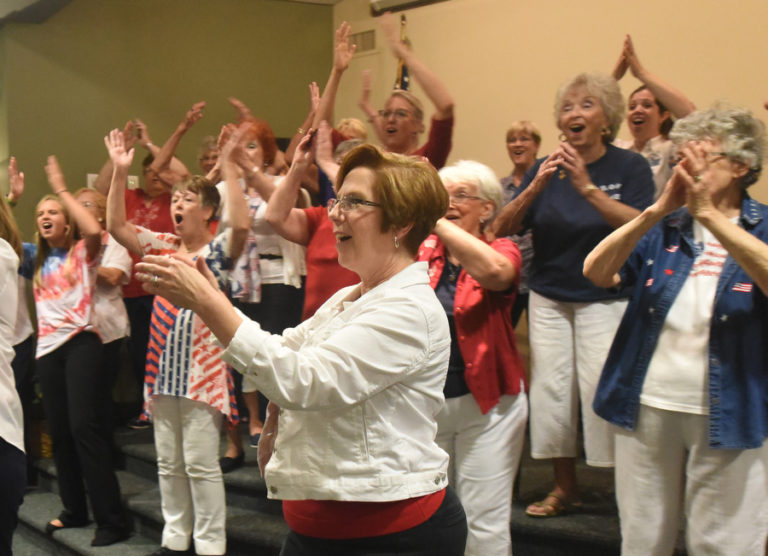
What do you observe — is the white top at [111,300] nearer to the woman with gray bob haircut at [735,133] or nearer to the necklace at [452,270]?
the necklace at [452,270]

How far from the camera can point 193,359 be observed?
10.3 feet

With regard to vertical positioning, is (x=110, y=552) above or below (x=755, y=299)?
below

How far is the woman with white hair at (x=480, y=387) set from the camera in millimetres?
2488

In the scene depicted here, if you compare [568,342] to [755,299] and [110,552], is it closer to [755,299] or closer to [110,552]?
[755,299]

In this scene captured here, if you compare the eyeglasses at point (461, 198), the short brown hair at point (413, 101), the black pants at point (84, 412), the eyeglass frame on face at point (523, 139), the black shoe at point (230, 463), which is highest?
the short brown hair at point (413, 101)

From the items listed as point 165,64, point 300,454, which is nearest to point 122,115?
point 165,64

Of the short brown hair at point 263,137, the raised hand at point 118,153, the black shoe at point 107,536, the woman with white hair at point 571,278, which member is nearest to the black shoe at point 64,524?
the black shoe at point 107,536

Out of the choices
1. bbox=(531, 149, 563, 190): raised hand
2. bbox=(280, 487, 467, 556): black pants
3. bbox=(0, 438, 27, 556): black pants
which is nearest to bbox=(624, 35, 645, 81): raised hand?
bbox=(531, 149, 563, 190): raised hand

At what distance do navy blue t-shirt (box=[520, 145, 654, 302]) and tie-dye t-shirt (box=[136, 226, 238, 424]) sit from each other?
3.83ft

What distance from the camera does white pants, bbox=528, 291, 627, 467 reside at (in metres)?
2.89

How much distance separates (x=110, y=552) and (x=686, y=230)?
278 cm

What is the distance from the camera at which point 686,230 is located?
2.29m

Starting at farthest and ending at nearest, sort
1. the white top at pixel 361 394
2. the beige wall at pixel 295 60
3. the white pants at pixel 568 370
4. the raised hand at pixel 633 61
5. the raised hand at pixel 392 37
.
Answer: the beige wall at pixel 295 60
the raised hand at pixel 633 61
the raised hand at pixel 392 37
the white pants at pixel 568 370
the white top at pixel 361 394

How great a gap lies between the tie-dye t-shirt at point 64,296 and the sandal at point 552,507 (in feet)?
6.69
